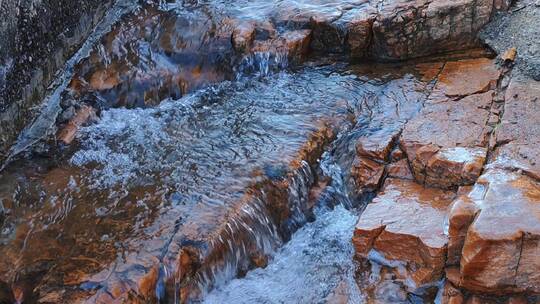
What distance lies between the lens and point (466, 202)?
3.36m

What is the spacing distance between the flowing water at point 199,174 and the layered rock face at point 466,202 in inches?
13.5

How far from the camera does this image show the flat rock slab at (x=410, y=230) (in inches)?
136

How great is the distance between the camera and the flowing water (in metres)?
3.57

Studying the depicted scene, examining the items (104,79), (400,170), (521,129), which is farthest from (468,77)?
(104,79)

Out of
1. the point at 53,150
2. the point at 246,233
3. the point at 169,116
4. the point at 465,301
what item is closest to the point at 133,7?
the point at 169,116

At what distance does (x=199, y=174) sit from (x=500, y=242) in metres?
2.22

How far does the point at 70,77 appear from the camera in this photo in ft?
17.1

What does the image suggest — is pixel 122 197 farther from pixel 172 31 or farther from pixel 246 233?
pixel 172 31

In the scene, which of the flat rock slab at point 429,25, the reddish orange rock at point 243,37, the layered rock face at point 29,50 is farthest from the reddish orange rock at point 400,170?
the layered rock face at point 29,50

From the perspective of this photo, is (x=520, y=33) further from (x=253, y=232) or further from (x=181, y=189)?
(x=181, y=189)

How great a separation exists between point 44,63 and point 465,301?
13.0 ft

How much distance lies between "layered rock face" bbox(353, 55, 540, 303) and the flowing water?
0.34 meters

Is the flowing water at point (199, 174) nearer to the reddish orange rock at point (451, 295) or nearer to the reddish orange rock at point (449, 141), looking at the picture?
the reddish orange rock at point (449, 141)

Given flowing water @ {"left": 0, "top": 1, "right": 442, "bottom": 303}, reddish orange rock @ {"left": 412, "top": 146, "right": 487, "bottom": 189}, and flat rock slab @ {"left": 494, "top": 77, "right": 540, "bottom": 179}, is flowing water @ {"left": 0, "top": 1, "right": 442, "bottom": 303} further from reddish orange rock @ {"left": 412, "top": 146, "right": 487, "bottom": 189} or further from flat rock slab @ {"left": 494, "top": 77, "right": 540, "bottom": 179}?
flat rock slab @ {"left": 494, "top": 77, "right": 540, "bottom": 179}
